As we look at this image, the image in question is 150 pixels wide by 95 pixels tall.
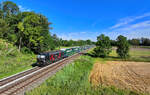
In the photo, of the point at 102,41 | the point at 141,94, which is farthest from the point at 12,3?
the point at 141,94

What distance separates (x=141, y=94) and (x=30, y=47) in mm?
33392

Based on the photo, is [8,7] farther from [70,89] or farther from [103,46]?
[70,89]

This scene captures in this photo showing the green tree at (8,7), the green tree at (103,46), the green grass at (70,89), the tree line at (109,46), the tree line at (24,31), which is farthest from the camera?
the green tree at (8,7)

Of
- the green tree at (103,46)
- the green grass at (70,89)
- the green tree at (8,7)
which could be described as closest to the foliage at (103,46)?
the green tree at (103,46)

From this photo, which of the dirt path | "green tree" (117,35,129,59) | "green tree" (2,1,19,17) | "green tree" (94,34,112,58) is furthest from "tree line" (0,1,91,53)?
"green tree" (117,35,129,59)

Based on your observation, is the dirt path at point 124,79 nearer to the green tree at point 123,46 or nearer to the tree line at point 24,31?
the green tree at point 123,46

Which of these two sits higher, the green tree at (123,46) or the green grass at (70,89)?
the green tree at (123,46)

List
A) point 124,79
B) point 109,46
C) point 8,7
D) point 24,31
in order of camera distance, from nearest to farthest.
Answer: point 124,79 → point 24,31 → point 109,46 → point 8,7

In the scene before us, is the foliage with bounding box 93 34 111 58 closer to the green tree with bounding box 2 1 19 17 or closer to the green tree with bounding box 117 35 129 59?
the green tree with bounding box 117 35 129 59

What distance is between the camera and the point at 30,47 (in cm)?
3253

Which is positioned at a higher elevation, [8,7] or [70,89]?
[8,7]

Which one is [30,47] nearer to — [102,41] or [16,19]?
[16,19]

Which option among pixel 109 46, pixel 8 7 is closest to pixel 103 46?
pixel 109 46

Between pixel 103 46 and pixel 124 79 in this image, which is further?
pixel 103 46
